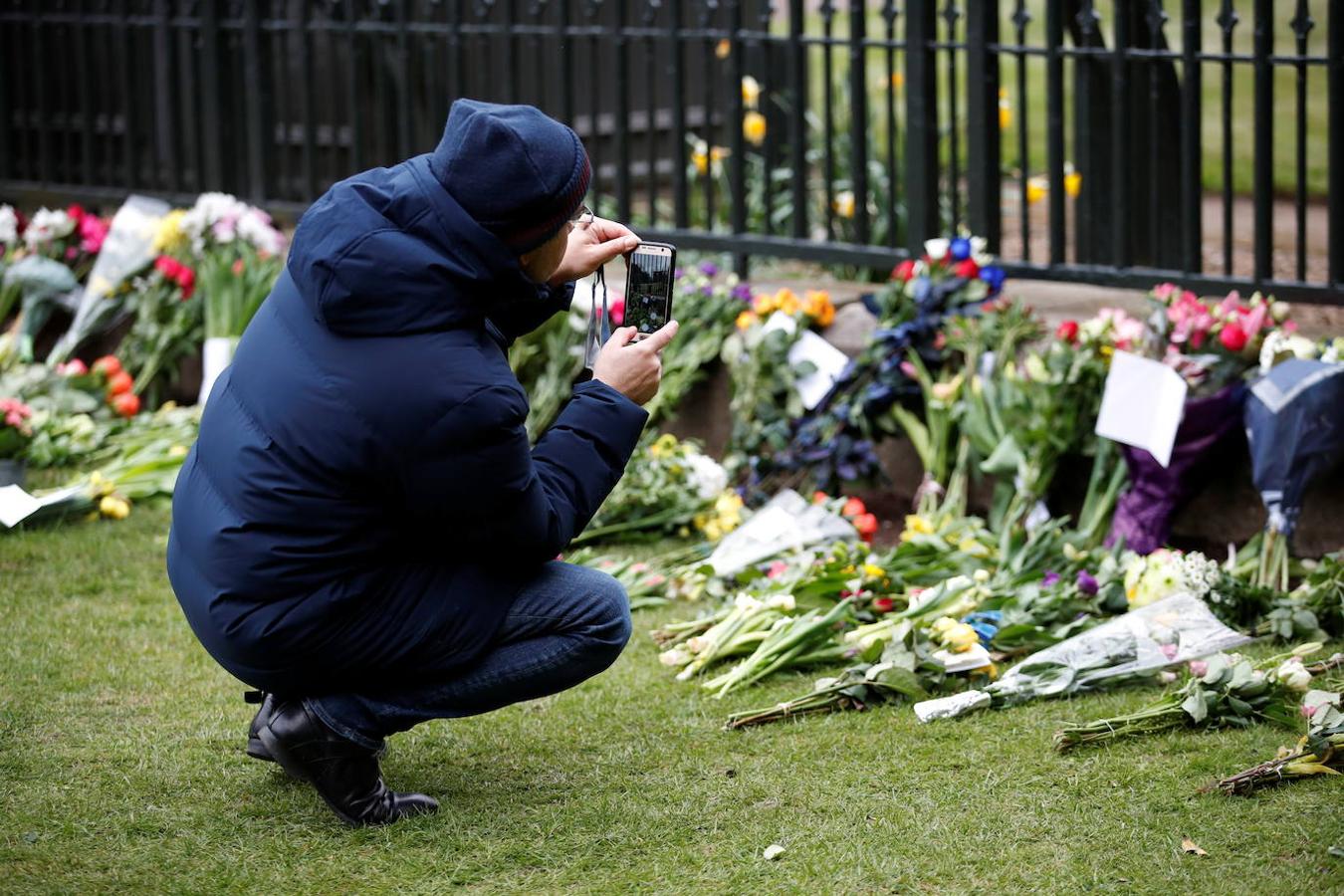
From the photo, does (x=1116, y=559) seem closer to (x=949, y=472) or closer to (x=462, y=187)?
(x=949, y=472)

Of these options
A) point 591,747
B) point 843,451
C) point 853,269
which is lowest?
point 591,747

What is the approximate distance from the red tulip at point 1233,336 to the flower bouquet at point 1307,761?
142cm

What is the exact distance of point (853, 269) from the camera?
6.73 metres

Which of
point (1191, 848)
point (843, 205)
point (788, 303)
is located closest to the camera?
point (1191, 848)

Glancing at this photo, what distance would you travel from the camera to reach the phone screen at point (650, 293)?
315cm

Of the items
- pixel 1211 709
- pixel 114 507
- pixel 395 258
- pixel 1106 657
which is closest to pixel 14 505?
pixel 114 507

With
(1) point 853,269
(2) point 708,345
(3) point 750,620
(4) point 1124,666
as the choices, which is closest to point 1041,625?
(4) point 1124,666

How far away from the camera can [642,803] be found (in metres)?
3.13

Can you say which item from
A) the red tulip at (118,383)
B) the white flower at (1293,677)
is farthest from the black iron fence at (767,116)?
the white flower at (1293,677)

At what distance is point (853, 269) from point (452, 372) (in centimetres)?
431

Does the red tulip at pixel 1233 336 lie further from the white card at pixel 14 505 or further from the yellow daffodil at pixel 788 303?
the white card at pixel 14 505

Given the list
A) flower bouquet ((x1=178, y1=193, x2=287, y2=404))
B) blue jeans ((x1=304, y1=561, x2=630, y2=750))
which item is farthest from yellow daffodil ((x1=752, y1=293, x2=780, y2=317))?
blue jeans ((x1=304, y1=561, x2=630, y2=750))

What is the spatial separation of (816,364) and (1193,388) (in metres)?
1.25

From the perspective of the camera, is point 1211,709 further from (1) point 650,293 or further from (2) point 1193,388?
(1) point 650,293
